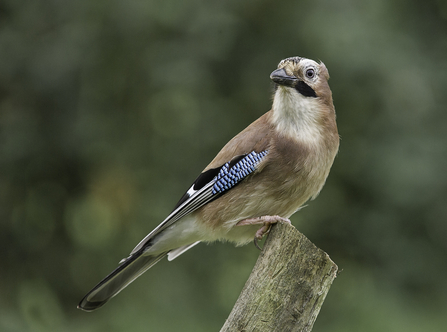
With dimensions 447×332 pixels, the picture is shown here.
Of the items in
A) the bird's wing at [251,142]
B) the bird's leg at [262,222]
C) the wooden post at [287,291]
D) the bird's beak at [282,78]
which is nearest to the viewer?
the wooden post at [287,291]

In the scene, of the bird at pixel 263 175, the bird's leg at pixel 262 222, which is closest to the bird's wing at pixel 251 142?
the bird at pixel 263 175

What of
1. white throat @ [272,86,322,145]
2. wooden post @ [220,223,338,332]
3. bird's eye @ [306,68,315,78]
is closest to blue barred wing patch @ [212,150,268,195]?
white throat @ [272,86,322,145]

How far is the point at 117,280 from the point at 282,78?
1668 millimetres

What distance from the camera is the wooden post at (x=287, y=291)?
2283 mm

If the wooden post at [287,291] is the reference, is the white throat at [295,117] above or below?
above

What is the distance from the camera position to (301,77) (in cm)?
342

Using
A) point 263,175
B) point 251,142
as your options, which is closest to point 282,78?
point 251,142

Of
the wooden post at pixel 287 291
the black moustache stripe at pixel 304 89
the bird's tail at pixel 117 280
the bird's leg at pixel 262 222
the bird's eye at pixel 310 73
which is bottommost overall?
the bird's tail at pixel 117 280

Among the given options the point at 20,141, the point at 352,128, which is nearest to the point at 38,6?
the point at 20,141

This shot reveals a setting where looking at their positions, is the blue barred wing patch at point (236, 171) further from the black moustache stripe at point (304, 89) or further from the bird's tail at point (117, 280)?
the bird's tail at point (117, 280)

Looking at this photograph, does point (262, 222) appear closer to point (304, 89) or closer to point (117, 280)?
point (304, 89)

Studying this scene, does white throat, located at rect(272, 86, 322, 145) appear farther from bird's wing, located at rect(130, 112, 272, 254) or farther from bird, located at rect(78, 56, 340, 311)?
bird's wing, located at rect(130, 112, 272, 254)

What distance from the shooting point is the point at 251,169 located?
3.33 metres

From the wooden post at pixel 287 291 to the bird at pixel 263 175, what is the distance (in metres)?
0.77
